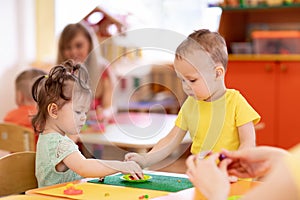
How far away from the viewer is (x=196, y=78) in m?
1.67

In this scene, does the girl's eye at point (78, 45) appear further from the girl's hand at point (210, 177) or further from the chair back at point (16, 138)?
the girl's hand at point (210, 177)

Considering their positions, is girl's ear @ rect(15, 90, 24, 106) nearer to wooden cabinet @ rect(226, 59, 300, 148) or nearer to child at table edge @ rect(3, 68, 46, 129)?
child at table edge @ rect(3, 68, 46, 129)

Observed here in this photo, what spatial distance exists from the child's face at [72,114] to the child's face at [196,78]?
12.1 inches

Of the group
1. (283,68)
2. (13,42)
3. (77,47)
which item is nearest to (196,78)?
(77,47)

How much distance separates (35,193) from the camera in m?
1.51

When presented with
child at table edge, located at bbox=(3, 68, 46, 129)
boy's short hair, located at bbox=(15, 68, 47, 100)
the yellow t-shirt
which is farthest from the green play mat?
boy's short hair, located at bbox=(15, 68, 47, 100)

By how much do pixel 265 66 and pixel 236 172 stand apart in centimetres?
318

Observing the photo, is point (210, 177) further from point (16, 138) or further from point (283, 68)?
point (283, 68)

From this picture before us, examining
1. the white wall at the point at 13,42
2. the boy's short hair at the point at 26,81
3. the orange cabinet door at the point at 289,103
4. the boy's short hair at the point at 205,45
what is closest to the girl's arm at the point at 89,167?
the boy's short hair at the point at 205,45

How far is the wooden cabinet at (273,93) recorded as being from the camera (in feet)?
13.5

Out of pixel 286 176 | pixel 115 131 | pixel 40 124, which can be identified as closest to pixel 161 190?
pixel 40 124

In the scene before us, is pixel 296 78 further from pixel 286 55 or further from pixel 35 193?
pixel 35 193

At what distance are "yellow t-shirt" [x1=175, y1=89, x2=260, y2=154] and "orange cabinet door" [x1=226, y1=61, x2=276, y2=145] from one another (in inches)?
95.7

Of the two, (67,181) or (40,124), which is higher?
(40,124)
